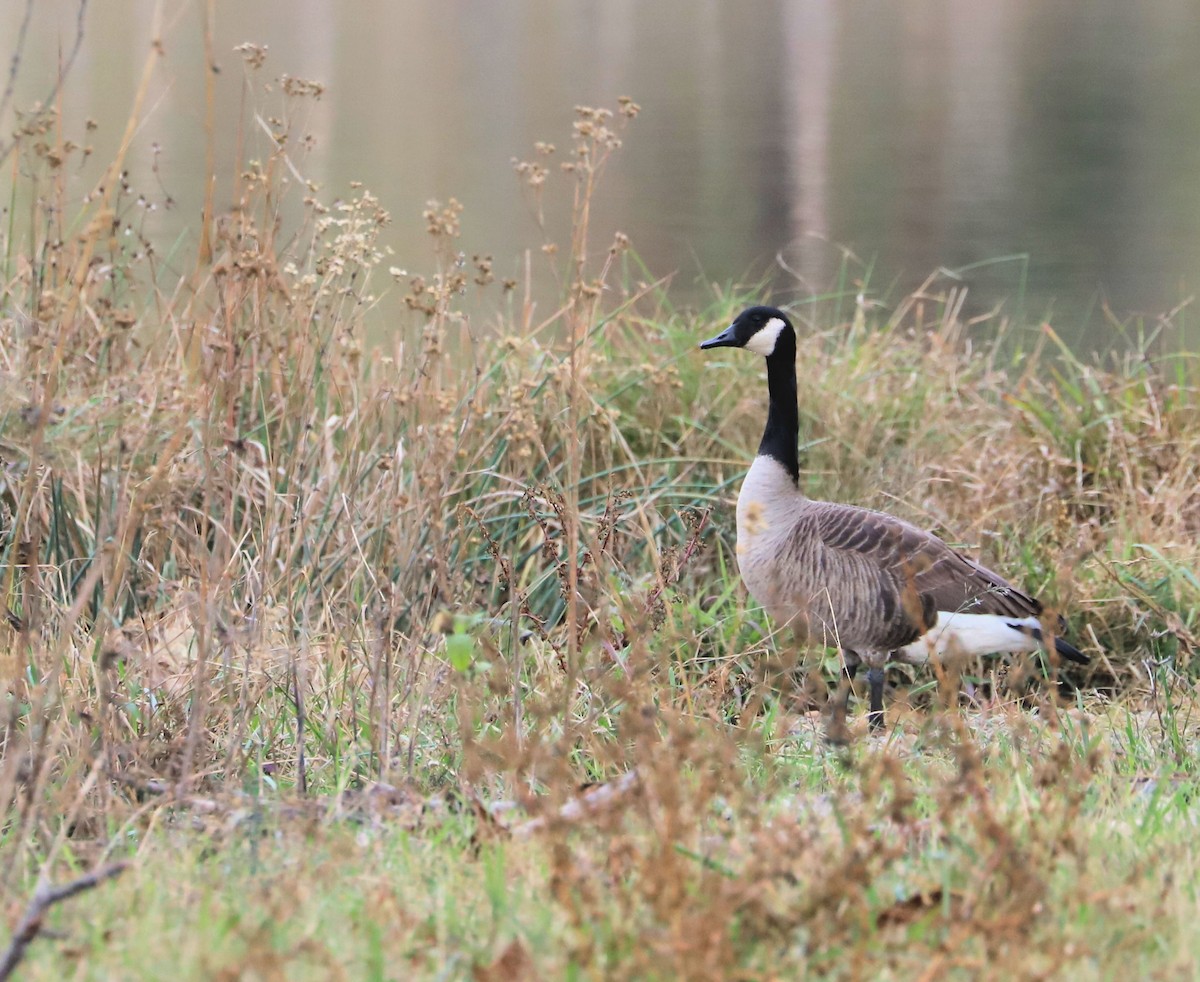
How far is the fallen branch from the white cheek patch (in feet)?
11.2

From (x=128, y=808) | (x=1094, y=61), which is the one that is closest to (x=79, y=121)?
(x=128, y=808)

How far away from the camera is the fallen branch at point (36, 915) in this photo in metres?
1.91

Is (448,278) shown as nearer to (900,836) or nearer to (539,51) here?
(900,836)

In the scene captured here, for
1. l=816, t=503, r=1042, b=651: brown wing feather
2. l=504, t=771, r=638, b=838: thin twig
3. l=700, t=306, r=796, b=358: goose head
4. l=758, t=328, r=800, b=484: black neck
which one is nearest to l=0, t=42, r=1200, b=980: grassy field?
l=504, t=771, r=638, b=838: thin twig

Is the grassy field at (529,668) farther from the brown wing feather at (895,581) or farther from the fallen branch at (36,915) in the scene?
the brown wing feather at (895,581)

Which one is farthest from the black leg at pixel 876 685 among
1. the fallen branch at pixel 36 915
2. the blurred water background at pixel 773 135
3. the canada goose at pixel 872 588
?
the fallen branch at pixel 36 915

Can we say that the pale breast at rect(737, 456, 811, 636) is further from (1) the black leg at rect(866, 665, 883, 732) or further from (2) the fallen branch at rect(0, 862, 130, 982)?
(2) the fallen branch at rect(0, 862, 130, 982)

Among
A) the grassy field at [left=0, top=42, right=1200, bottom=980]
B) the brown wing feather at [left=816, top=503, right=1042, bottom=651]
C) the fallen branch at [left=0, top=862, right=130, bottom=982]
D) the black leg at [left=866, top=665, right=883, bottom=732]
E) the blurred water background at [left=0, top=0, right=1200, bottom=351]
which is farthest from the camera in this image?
the blurred water background at [left=0, top=0, right=1200, bottom=351]

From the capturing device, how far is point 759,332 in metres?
5.12

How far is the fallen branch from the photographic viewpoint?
6.27 feet

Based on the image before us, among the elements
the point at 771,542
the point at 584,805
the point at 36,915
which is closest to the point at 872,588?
the point at 771,542

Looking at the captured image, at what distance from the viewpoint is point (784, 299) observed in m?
11.5

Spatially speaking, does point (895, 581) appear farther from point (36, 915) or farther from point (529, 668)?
point (36, 915)

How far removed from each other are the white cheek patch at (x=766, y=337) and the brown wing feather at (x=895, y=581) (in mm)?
724
